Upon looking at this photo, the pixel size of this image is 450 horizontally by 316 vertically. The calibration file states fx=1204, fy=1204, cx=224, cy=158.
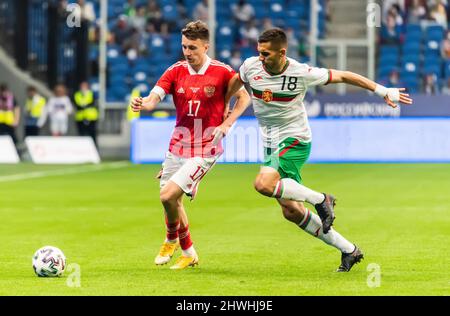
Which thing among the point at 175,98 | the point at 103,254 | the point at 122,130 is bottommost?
the point at 122,130

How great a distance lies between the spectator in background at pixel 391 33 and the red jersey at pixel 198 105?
25.6 m

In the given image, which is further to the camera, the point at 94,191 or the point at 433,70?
the point at 433,70

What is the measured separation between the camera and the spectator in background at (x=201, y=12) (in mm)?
36781

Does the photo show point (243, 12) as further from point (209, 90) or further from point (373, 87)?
point (373, 87)

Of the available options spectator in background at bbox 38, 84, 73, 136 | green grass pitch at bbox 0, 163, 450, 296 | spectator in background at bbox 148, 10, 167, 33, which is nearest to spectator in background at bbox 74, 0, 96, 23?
spectator in background at bbox 148, 10, 167, 33

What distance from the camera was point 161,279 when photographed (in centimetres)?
1041

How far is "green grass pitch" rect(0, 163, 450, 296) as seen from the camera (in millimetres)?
10016

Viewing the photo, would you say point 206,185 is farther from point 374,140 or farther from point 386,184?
point 374,140

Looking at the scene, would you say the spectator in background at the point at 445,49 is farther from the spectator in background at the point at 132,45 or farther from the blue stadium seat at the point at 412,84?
the spectator in background at the point at 132,45

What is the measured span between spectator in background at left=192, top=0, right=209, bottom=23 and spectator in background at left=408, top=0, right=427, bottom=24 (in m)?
6.22

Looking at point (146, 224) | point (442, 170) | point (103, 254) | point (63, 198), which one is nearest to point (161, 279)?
point (103, 254)

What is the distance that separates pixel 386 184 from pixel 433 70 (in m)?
13.9

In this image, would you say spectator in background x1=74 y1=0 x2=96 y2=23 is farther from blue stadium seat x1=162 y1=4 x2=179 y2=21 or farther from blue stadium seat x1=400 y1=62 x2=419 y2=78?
blue stadium seat x1=400 y1=62 x2=419 y2=78

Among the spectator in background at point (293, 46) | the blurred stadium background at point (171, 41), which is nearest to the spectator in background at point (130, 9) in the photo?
the blurred stadium background at point (171, 41)
